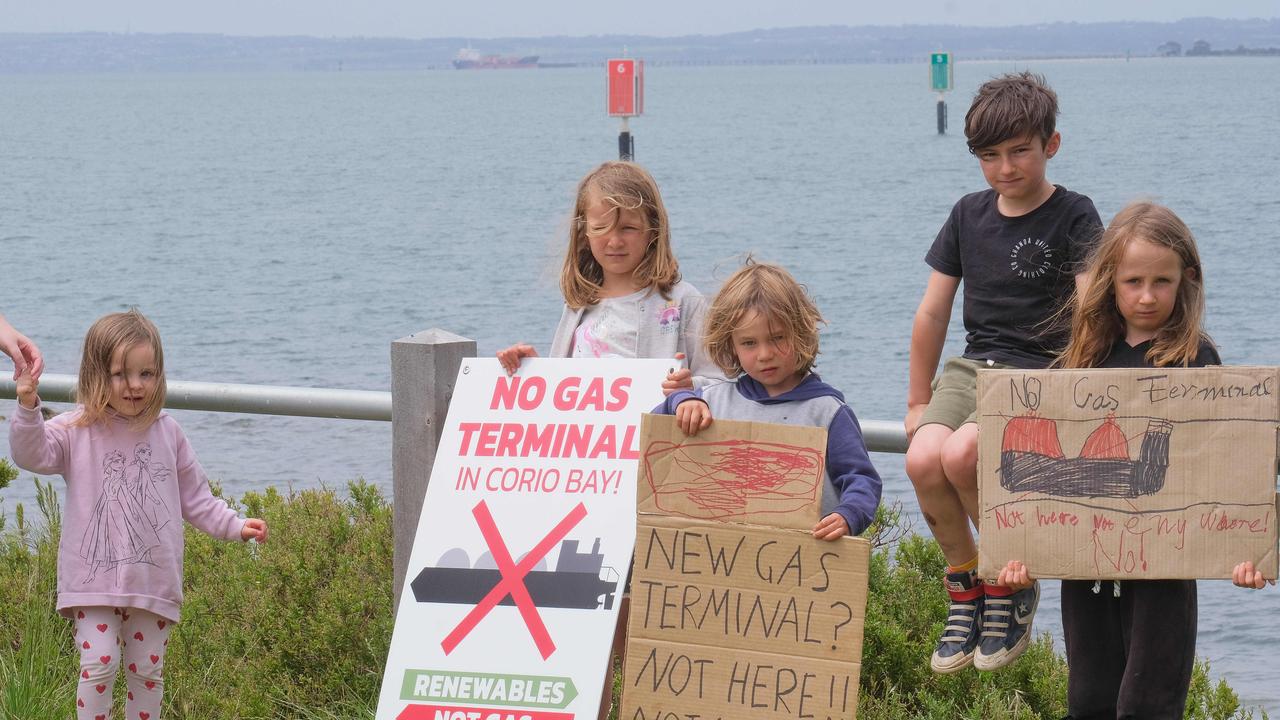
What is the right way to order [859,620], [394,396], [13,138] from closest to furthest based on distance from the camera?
[859,620] < [394,396] < [13,138]

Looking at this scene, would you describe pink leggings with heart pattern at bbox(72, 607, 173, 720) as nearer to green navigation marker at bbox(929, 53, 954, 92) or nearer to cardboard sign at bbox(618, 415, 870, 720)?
cardboard sign at bbox(618, 415, 870, 720)

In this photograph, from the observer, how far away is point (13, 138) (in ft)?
316

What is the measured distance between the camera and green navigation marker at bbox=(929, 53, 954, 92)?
75.9 metres

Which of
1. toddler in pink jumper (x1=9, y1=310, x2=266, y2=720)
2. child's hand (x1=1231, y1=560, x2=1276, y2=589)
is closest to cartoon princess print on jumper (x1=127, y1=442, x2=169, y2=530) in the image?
toddler in pink jumper (x1=9, y1=310, x2=266, y2=720)

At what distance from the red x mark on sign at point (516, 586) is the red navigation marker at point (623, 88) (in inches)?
1719

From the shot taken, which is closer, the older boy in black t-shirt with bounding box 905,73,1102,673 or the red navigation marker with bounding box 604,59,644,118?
the older boy in black t-shirt with bounding box 905,73,1102,673

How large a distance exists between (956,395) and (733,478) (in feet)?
2.34

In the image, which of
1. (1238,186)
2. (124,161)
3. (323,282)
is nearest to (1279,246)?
(1238,186)

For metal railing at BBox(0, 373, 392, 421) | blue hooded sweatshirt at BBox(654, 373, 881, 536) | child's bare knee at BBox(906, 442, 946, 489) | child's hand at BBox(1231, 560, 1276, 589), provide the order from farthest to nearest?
metal railing at BBox(0, 373, 392, 421) → child's bare knee at BBox(906, 442, 946, 489) → blue hooded sweatshirt at BBox(654, 373, 881, 536) → child's hand at BBox(1231, 560, 1276, 589)

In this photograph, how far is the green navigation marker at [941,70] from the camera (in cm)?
7594

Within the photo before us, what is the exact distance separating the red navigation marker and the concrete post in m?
43.1

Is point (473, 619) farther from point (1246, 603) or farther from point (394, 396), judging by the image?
point (1246, 603)

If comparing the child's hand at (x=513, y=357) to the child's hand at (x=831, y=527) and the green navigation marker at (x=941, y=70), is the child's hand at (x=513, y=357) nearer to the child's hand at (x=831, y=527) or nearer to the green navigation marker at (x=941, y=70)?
the child's hand at (x=831, y=527)

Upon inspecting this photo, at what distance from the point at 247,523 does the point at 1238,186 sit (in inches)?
1956
